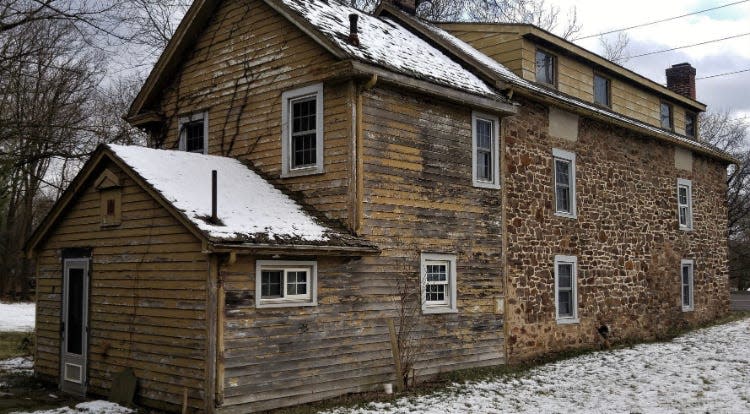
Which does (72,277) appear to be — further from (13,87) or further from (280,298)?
(13,87)

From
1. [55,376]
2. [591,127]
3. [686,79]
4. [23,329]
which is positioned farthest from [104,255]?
[686,79]

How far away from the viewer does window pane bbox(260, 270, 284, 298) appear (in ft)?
35.5

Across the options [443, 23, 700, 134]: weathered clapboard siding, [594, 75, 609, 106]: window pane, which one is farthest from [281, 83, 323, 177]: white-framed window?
[594, 75, 609, 106]: window pane

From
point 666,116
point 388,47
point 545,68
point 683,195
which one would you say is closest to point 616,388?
point 388,47

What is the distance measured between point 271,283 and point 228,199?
5.04 feet

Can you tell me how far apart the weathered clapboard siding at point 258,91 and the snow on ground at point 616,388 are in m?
3.52

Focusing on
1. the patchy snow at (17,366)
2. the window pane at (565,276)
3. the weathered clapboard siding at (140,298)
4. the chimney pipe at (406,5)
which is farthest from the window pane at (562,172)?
the patchy snow at (17,366)

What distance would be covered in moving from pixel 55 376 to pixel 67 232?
256 cm

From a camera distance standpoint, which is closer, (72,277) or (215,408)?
(215,408)

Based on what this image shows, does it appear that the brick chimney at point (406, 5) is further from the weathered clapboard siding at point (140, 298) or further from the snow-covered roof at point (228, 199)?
the weathered clapboard siding at point (140, 298)

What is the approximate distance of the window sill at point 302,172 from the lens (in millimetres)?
12531

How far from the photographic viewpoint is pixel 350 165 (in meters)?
12.1

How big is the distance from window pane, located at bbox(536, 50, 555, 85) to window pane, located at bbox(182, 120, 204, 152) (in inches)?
316

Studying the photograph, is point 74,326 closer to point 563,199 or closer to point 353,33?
point 353,33
